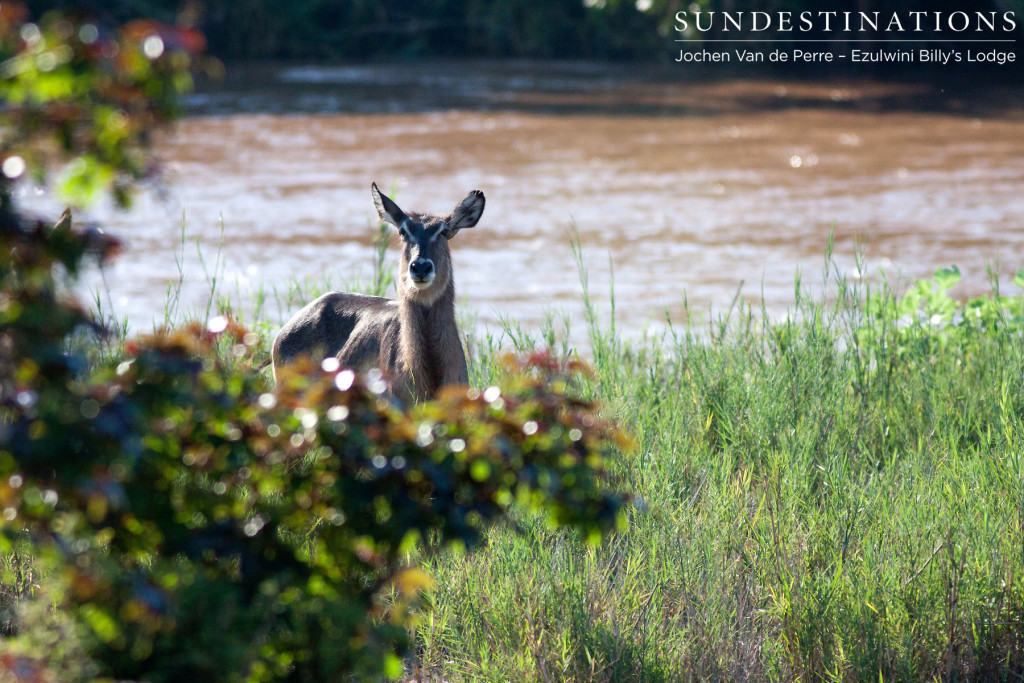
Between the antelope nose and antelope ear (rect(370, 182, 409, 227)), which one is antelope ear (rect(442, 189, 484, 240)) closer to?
antelope ear (rect(370, 182, 409, 227))

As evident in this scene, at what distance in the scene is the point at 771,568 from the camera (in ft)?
12.7

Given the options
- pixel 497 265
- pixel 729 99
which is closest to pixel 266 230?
pixel 497 265

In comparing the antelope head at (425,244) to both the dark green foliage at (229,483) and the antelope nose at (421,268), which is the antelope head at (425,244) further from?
the dark green foliage at (229,483)

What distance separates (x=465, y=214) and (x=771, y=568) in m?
2.36

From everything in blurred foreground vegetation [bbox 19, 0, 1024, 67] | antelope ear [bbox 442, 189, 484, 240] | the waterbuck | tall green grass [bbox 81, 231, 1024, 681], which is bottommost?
tall green grass [bbox 81, 231, 1024, 681]

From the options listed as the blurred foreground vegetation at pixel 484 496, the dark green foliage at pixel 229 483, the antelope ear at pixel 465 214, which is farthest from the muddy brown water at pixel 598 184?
the dark green foliage at pixel 229 483

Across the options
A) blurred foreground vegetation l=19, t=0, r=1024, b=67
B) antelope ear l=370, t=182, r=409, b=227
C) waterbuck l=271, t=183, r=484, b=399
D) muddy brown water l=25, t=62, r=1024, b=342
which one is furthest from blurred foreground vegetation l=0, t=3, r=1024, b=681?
blurred foreground vegetation l=19, t=0, r=1024, b=67

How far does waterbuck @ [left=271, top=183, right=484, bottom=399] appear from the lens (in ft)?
16.8

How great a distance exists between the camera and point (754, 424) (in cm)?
493

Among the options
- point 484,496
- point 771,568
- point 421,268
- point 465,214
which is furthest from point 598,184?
point 484,496

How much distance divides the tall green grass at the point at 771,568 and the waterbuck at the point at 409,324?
0.82m

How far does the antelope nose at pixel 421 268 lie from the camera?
495 cm

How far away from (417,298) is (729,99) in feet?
60.0

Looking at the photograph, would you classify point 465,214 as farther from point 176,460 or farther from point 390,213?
point 176,460
